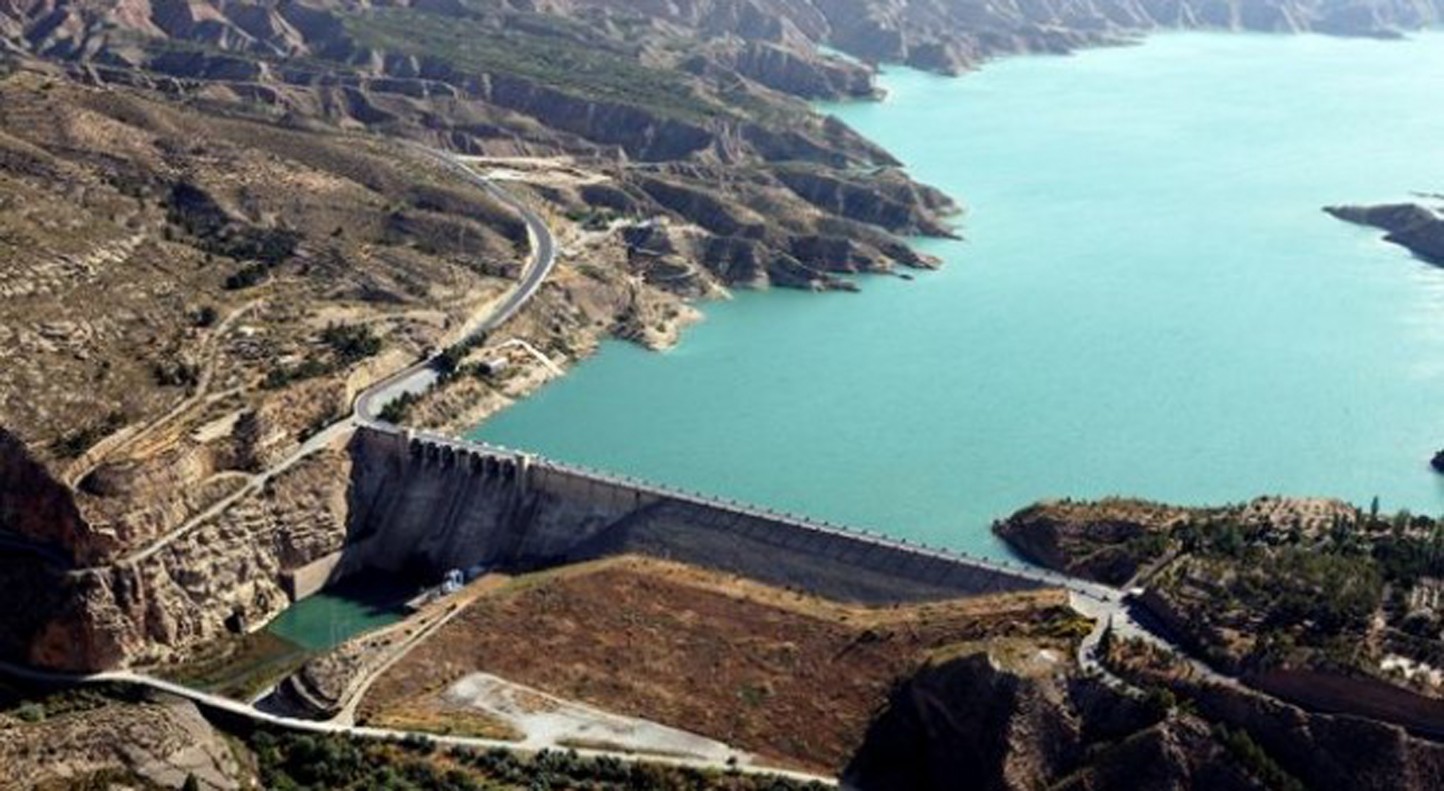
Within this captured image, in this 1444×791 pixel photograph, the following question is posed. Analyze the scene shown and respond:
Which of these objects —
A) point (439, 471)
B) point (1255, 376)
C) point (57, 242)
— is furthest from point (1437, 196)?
point (57, 242)

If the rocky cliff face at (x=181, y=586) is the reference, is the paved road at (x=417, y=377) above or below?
above

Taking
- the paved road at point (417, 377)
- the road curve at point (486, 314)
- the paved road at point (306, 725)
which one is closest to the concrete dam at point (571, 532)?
the paved road at point (417, 377)

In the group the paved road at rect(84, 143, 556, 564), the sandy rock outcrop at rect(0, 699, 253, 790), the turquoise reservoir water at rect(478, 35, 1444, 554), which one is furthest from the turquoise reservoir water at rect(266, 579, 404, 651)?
the turquoise reservoir water at rect(478, 35, 1444, 554)

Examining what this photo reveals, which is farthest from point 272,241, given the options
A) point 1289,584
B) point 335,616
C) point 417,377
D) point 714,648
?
point 1289,584

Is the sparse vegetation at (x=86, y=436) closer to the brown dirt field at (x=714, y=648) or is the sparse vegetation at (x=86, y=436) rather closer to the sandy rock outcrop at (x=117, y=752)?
the sandy rock outcrop at (x=117, y=752)

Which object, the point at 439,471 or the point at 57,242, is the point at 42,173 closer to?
the point at 57,242

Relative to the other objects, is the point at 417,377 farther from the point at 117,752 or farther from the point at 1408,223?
the point at 1408,223
